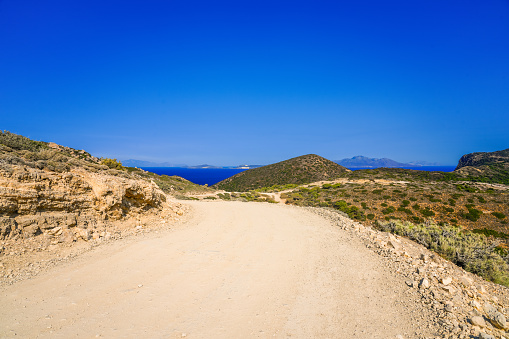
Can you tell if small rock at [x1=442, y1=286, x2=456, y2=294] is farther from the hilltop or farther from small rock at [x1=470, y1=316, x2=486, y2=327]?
the hilltop

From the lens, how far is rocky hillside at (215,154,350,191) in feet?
200

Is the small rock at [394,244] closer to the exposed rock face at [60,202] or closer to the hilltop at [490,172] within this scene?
the exposed rock face at [60,202]

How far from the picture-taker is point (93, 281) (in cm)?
535

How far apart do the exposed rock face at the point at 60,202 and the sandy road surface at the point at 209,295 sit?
1.66 metres

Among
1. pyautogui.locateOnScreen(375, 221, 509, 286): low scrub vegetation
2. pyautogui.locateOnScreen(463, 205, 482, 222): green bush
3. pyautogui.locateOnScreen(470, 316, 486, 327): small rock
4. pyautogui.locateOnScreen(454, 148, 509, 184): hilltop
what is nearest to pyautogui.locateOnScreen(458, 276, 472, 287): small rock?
pyautogui.locateOnScreen(470, 316, 486, 327): small rock

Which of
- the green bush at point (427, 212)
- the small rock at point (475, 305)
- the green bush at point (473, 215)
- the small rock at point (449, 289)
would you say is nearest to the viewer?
the small rock at point (475, 305)

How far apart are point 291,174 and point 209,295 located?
196 ft

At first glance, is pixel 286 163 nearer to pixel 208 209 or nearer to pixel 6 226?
pixel 208 209

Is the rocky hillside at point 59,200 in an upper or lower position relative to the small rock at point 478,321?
upper

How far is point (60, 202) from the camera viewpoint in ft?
25.4

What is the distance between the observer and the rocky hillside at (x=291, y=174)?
6097cm

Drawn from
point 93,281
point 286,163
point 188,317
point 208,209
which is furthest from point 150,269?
point 286,163

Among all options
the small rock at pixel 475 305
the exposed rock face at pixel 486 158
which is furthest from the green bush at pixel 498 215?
the exposed rock face at pixel 486 158

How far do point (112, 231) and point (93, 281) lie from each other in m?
3.56
